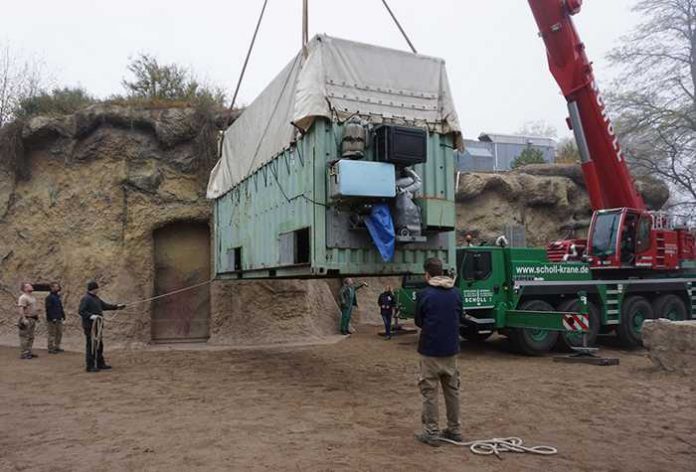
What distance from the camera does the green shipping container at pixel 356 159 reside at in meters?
7.03

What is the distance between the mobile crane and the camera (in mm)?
11617

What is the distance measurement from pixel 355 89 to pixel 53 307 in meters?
8.89

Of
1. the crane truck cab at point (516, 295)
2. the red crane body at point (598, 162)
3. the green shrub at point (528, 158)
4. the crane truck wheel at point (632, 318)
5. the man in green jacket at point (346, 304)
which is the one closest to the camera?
the crane truck cab at point (516, 295)

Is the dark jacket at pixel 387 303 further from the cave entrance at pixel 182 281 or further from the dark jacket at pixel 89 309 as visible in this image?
the dark jacket at pixel 89 309

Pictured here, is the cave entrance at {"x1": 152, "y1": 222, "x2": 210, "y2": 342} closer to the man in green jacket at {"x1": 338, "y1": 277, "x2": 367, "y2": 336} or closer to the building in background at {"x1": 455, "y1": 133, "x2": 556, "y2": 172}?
the man in green jacket at {"x1": 338, "y1": 277, "x2": 367, "y2": 336}

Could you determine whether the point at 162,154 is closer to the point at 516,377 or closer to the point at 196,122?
the point at 196,122

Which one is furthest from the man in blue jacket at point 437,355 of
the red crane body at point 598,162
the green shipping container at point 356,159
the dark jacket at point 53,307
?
the dark jacket at point 53,307

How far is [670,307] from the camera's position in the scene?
13.6 m

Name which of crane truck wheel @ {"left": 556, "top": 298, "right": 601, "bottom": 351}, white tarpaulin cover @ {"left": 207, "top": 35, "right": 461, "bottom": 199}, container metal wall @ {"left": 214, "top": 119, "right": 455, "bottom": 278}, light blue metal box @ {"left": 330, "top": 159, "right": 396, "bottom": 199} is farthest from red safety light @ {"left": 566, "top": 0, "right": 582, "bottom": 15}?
light blue metal box @ {"left": 330, "top": 159, "right": 396, "bottom": 199}

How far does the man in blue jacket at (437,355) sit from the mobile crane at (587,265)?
5.89 metres

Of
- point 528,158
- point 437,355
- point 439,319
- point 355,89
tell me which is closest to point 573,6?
point 355,89

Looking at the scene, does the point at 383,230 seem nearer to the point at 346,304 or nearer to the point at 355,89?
the point at 355,89

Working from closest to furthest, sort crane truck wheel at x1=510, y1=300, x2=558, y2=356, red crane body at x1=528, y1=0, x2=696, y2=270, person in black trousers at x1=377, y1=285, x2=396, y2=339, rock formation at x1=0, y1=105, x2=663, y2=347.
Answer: crane truck wheel at x1=510, y1=300, x2=558, y2=356 → red crane body at x1=528, y1=0, x2=696, y2=270 → rock formation at x1=0, y1=105, x2=663, y2=347 → person in black trousers at x1=377, y1=285, x2=396, y2=339

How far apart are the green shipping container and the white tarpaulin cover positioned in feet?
0.05
